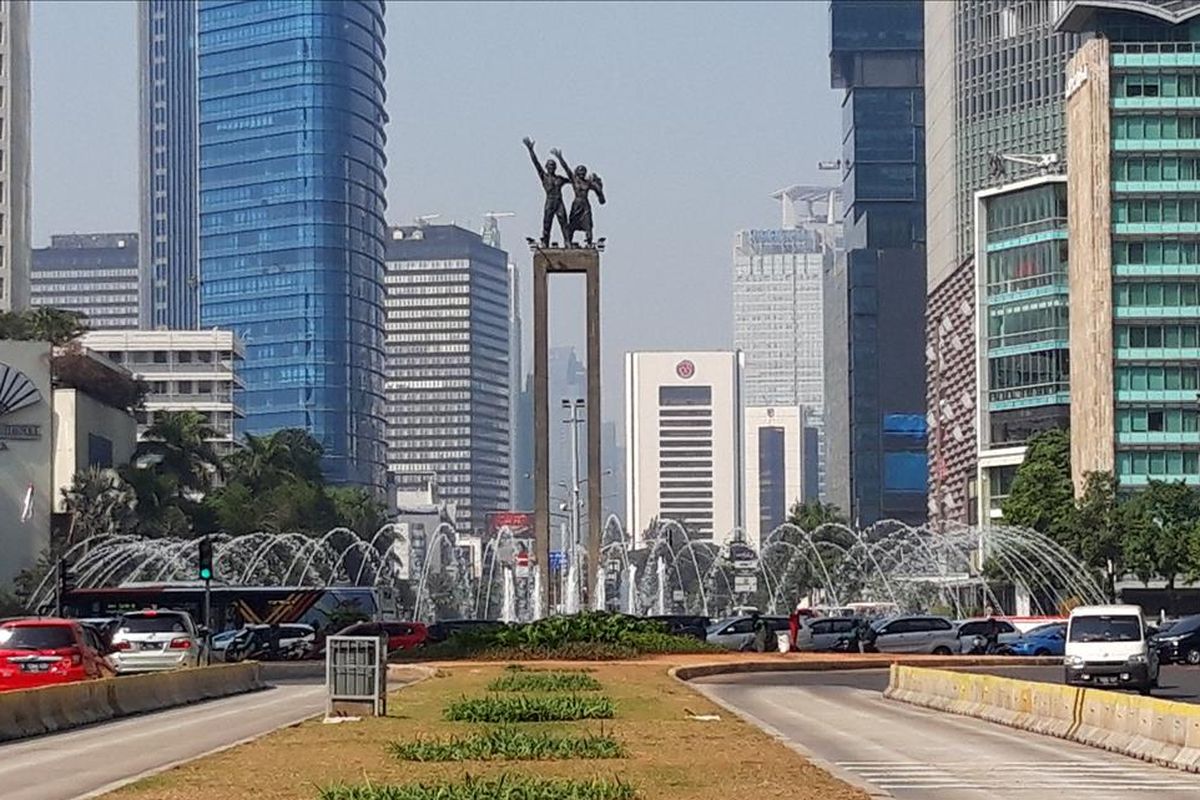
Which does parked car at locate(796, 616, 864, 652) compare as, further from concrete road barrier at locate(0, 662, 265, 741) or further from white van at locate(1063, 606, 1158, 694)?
white van at locate(1063, 606, 1158, 694)

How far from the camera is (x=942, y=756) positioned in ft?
100

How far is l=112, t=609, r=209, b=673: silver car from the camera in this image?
50.5 m

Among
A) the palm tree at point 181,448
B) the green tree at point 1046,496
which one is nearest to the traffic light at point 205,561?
the green tree at point 1046,496

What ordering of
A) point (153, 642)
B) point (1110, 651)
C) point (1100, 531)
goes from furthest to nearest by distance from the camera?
point (1100, 531) < point (153, 642) < point (1110, 651)

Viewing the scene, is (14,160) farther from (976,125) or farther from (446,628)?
(446,628)

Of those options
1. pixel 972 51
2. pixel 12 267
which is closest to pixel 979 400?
pixel 972 51

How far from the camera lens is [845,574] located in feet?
491

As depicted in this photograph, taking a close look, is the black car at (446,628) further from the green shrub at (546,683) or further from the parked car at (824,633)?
the green shrub at (546,683)

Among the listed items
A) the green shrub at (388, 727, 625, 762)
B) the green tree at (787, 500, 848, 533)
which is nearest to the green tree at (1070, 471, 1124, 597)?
the green tree at (787, 500, 848, 533)

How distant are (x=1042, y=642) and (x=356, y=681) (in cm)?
→ 4441

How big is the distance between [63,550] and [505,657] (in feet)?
217

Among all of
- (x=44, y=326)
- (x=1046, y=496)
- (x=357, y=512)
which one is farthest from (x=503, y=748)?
(x=357, y=512)

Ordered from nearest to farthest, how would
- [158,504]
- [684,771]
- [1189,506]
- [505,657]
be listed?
[684,771] → [505,657] → [1189,506] → [158,504]

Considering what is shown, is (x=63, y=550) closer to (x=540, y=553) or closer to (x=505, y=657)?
(x=540, y=553)
